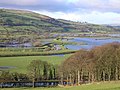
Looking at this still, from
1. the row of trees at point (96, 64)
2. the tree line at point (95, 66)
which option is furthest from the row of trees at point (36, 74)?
the row of trees at point (96, 64)

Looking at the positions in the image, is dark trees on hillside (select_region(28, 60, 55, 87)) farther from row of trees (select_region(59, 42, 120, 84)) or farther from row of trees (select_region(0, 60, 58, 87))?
row of trees (select_region(59, 42, 120, 84))

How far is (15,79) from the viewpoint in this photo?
10475cm

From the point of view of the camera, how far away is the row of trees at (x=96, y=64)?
84.6 meters

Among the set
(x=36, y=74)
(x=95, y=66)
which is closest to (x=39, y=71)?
(x=36, y=74)

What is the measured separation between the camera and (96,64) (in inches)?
3324

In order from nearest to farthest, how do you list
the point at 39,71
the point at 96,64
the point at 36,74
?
the point at 96,64 < the point at 36,74 < the point at 39,71

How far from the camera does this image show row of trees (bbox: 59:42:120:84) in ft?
277

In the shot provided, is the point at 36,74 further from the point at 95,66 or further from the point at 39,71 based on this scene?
the point at 95,66

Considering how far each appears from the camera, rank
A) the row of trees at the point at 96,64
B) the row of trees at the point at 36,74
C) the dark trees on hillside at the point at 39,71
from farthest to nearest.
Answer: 1. the row of trees at the point at 36,74
2. the dark trees on hillside at the point at 39,71
3. the row of trees at the point at 96,64

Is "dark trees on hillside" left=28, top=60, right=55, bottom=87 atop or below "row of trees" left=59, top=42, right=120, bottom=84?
below

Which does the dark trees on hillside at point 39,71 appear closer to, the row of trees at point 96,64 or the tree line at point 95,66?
the tree line at point 95,66

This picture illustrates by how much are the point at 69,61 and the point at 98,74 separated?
33.2 feet

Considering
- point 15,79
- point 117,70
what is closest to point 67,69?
point 117,70

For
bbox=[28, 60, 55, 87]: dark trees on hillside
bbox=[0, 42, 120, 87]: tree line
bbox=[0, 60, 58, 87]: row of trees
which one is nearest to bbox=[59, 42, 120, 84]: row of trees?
bbox=[0, 42, 120, 87]: tree line
